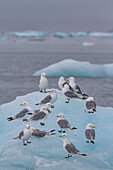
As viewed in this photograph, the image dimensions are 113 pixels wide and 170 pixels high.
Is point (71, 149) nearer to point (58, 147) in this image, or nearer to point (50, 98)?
point (58, 147)

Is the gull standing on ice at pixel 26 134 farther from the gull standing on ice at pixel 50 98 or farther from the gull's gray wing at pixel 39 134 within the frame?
the gull standing on ice at pixel 50 98

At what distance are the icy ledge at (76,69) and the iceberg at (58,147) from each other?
1350cm

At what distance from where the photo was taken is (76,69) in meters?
23.6

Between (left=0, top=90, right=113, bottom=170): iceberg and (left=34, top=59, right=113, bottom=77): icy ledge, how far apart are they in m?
13.5

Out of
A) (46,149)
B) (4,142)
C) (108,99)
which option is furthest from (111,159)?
(108,99)

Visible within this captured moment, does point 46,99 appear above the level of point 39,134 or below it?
above

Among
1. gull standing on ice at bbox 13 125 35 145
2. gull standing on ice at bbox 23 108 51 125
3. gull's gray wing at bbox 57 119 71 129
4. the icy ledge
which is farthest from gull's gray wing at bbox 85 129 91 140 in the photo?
the icy ledge

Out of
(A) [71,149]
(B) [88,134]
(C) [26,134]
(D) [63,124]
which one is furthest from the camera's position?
(D) [63,124]

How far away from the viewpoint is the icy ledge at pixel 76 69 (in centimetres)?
2344

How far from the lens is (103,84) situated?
22141 millimetres

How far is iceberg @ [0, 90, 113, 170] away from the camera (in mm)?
7660

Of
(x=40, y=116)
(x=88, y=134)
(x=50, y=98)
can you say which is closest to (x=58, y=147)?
(x=88, y=134)

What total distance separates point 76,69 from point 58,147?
51.9 feet

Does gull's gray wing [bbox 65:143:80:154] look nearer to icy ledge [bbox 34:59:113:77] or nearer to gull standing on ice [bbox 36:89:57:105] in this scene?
gull standing on ice [bbox 36:89:57:105]
